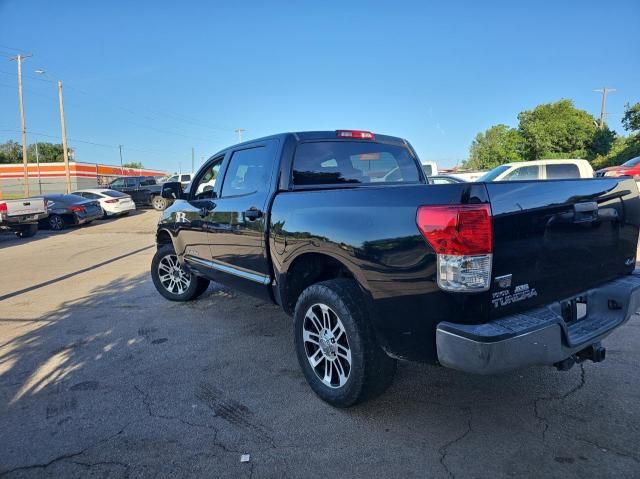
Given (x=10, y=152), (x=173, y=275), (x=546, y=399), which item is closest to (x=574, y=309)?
(x=546, y=399)

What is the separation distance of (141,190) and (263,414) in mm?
23728

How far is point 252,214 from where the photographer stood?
385 cm

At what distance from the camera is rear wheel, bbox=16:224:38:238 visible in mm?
14273

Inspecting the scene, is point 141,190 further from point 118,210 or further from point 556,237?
point 556,237

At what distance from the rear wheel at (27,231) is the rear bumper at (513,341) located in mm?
15496

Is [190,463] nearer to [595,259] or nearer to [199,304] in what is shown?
[595,259]

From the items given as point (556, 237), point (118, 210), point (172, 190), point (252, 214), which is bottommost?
point (118, 210)

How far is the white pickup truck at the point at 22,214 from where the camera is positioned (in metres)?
13.2

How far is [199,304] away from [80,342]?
1.54m

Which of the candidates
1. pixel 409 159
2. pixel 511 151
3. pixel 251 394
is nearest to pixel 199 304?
pixel 251 394

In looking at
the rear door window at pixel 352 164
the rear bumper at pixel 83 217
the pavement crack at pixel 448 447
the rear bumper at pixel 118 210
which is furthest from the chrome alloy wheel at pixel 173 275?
the rear bumper at pixel 118 210

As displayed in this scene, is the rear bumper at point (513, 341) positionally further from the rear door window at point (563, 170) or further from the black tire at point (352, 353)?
the rear door window at point (563, 170)

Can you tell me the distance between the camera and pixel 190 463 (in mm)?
2529

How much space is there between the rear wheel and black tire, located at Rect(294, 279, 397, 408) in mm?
14454
